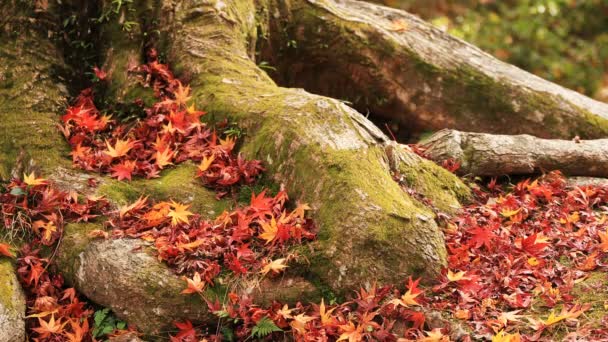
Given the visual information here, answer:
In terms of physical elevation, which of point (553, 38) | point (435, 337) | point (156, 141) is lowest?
point (435, 337)

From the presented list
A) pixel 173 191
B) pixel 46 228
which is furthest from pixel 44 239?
pixel 173 191

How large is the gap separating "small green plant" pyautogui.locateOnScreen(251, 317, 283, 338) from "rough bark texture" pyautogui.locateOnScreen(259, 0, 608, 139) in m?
3.38

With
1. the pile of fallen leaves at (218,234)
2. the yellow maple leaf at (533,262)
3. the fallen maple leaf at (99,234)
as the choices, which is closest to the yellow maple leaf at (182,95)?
the pile of fallen leaves at (218,234)

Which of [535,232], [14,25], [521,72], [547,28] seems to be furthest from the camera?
[547,28]

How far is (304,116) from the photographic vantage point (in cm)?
434

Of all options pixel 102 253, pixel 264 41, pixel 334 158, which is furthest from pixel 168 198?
pixel 264 41

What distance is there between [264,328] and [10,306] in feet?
5.31

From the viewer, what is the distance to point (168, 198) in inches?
168

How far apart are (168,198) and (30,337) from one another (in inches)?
48.5

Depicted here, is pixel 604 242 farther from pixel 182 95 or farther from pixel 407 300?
pixel 182 95

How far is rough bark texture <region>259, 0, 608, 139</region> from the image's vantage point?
6.30 m

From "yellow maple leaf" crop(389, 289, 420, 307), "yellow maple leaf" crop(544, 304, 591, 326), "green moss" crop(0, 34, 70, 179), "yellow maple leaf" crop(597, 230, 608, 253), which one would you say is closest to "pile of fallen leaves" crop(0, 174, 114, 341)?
"green moss" crop(0, 34, 70, 179)

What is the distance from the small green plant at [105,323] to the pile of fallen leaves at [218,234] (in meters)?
0.48

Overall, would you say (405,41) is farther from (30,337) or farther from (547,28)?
(547,28)
